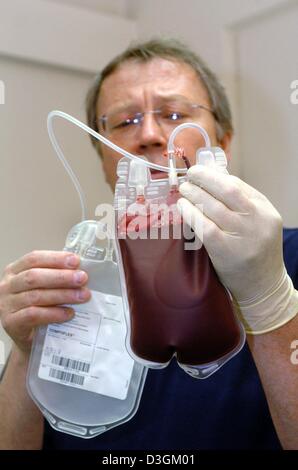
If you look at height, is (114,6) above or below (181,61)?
above

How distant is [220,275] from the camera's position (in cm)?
61

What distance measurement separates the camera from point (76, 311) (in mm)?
724

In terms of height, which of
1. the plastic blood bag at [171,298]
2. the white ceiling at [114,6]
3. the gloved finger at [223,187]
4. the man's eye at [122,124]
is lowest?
the plastic blood bag at [171,298]

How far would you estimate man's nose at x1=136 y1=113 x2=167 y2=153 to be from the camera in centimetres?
101

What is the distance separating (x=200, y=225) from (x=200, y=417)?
0.46 metres

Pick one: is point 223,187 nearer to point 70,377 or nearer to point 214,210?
point 214,210

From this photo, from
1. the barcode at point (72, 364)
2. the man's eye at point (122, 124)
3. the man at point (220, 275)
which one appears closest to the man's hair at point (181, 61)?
the man at point (220, 275)

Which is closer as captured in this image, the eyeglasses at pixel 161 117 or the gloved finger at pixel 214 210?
the gloved finger at pixel 214 210

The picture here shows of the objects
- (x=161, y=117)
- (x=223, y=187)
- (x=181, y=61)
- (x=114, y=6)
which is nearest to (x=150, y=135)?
(x=161, y=117)

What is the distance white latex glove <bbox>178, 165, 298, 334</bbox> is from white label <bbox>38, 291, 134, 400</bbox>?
0.61 ft

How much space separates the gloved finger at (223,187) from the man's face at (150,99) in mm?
363

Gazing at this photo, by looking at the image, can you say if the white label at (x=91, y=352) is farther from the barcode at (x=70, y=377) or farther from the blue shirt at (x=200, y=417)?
the blue shirt at (x=200, y=417)

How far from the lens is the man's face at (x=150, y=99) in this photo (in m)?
1.01

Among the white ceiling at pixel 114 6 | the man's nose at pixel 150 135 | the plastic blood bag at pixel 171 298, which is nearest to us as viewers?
the plastic blood bag at pixel 171 298
